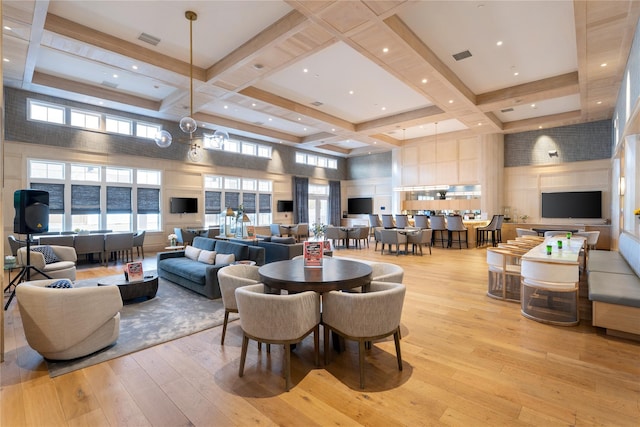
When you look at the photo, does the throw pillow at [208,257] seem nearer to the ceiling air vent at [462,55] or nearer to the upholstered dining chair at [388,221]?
the ceiling air vent at [462,55]

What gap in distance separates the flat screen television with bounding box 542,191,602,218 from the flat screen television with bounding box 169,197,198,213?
11978 mm

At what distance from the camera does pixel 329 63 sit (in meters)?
6.39

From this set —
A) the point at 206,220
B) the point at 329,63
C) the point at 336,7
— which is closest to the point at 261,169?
the point at 206,220

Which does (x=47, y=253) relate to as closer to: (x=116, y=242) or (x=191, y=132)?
(x=116, y=242)

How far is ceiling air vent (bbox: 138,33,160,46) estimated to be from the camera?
5273mm

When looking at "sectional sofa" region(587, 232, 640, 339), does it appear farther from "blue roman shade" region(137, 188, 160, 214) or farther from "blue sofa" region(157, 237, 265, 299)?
"blue roman shade" region(137, 188, 160, 214)

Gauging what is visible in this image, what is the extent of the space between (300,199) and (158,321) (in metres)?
10.6

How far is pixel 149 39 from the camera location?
5.39 meters

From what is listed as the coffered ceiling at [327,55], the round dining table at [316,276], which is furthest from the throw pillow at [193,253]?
the coffered ceiling at [327,55]

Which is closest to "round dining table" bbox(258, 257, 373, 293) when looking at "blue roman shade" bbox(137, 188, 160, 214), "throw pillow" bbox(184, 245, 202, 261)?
"throw pillow" bbox(184, 245, 202, 261)

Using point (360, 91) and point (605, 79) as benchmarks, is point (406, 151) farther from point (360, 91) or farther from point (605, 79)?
point (605, 79)

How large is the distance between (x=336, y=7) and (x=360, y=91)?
391 centimetres

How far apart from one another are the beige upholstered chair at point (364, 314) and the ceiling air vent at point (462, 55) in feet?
17.7

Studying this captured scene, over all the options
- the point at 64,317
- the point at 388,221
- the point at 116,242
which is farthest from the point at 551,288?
the point at 116,242
